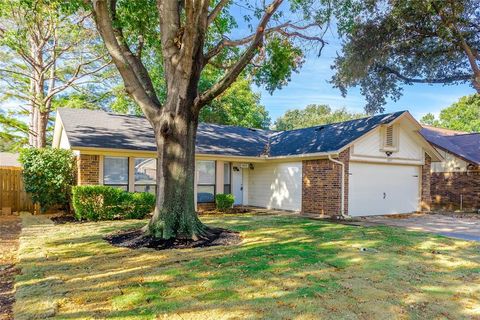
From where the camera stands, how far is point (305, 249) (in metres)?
6.99

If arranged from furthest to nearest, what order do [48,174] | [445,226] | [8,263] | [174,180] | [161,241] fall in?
[48,174] < [445,226] < [174,180] < [161,241] < [8,263]

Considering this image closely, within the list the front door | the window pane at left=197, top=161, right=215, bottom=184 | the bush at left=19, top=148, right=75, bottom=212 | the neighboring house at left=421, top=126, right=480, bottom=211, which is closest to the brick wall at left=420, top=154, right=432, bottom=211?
the neighboring house at left=421, top=126, right=480, bottom=211

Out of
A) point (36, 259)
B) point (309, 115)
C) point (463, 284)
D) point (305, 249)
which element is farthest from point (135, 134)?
point (309, 115)

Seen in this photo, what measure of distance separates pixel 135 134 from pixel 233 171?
4.72 metres

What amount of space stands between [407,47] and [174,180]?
460 inches

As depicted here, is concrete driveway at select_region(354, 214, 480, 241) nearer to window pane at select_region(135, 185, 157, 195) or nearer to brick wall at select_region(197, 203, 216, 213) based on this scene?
brick wall at select_region(197, 203, 216, 213)

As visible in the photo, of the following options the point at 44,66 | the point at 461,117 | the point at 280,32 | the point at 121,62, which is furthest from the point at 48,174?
the point at 461,117

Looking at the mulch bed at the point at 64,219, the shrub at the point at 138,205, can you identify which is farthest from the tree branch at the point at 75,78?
the shrub at the point at 138,205

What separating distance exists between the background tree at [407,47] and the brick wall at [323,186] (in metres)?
4.26

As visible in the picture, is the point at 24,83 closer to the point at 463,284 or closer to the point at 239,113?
the point at 239,113

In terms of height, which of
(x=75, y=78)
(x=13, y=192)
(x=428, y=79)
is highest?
(x=75, y=78)

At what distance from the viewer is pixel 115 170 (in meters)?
12.8

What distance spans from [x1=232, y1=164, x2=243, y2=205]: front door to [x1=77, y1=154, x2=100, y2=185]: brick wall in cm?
622

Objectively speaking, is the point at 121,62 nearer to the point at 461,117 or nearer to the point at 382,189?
the point at 382,189
